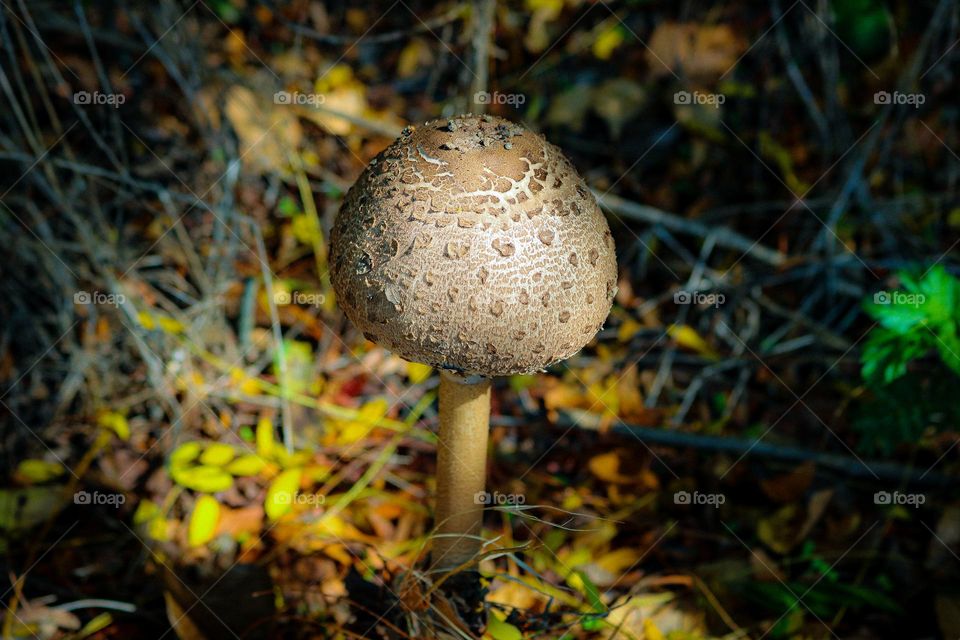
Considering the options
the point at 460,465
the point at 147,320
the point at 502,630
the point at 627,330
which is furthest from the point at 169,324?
the point at 627,330

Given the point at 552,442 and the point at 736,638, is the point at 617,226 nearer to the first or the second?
the point at 552,442

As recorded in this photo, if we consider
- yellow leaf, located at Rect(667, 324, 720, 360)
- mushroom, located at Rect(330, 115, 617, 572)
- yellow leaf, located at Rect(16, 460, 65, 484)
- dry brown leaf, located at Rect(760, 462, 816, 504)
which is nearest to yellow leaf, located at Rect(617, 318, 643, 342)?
yellow leaf, located at Rect(667, 324, 720, 360)

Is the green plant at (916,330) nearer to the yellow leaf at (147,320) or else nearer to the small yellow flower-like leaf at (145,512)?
the small yellow flower-like leaf at (145,512)

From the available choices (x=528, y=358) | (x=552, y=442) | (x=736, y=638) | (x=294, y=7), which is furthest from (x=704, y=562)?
(x=294, y=7)

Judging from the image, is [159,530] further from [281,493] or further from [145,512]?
[281,493]

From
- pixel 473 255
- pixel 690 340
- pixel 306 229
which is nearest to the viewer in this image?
pixel 473 255

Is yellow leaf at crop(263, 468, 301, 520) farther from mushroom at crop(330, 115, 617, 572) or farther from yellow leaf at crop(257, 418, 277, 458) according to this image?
mushroom at crop(330, 115, 617, 572)
